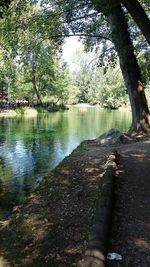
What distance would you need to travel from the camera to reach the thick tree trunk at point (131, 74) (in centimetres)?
1855

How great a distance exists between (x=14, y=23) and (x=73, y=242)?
18375mm

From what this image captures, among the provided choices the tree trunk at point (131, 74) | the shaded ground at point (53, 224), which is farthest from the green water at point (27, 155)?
the tree trunk at point (131, 74)

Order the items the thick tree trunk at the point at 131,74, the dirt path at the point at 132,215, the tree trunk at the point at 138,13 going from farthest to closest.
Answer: the thick tree trunk at the point at 131,74 → the tree trunk at the point at 138,13 → the dirt path at the point at 132,215

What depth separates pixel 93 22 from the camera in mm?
22484

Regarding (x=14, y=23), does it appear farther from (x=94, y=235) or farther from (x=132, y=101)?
(x=94, y=235)

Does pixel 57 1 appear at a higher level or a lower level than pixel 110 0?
higher

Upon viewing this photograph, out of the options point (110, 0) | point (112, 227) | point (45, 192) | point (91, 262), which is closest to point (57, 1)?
point (110, 0)

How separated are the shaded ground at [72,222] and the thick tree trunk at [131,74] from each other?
287 inches

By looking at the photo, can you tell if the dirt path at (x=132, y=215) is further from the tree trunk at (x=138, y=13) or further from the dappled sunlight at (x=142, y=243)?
the tree trunk at (x=138, y=13)

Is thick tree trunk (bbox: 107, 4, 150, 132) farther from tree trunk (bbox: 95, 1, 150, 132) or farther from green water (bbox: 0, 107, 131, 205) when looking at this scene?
green water (bbox: 0, 107, 131, 205)

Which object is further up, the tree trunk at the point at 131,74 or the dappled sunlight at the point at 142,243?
the tree trunk at the point at 131,74

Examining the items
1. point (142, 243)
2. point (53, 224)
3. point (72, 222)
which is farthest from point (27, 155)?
point (142, 243)

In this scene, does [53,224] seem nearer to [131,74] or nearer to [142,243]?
[142,243]

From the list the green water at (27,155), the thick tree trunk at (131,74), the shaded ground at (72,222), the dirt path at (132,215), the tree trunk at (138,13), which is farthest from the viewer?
the thick tree trunk at (131,74)
